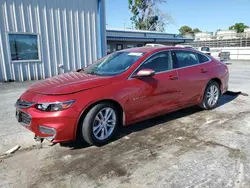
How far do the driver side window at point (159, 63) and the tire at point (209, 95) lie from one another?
1.39 metres

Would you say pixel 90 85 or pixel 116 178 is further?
pixel 90 85

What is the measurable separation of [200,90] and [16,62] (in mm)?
8153

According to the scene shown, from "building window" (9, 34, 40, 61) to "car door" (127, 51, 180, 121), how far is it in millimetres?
7696

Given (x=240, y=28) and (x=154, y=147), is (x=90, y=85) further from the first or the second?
(x=240, y=28)

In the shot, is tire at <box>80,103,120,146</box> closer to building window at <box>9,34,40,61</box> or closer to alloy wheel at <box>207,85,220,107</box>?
alloy wheel at <box>207,85,220,107</box>

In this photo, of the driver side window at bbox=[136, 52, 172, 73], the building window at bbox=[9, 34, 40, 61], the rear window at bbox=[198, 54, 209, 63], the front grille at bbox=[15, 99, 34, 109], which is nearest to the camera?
the front grille at bbox=[15, 99, 34, 109]

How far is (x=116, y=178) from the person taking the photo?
277cm

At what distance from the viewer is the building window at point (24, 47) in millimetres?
9831

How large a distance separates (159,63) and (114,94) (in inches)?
51.5

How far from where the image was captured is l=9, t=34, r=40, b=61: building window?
9.83 m

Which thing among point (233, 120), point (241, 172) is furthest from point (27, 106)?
point (233, 120)

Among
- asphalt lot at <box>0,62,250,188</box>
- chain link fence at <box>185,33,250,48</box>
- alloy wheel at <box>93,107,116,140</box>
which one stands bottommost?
asphalt lot at <box>0,62,250,188</box>

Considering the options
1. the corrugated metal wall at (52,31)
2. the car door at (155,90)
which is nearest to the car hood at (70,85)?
the car door at (155,90)

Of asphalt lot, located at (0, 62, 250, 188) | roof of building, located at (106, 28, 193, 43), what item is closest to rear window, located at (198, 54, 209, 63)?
asphalt lot, located at (0, 62, 250, 188)
